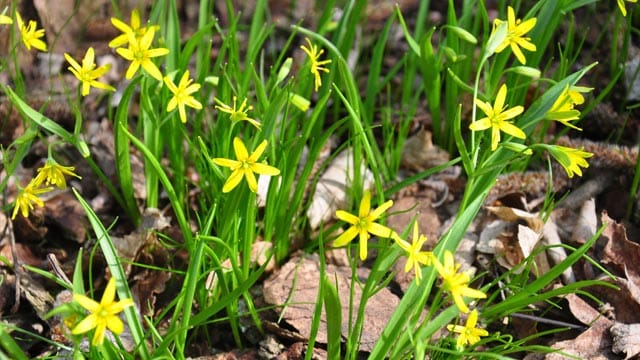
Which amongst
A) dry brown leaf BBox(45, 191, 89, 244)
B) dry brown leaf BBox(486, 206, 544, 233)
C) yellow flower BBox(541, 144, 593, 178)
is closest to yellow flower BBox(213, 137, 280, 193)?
yellow flower BBox(541, 144, 593, 178)

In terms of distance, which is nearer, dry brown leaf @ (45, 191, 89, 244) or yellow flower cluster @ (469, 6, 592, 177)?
yellow flower cluster @ (469, 6, 592, 177)

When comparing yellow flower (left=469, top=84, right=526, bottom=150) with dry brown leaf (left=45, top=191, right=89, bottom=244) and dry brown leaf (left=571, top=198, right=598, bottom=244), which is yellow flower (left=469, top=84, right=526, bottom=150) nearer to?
dry brown leaf (left=571, top=198, right=598, bottom=244)

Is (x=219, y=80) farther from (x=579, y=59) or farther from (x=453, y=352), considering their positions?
(x=579, y=59)

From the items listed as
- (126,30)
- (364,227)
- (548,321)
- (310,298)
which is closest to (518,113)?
(364,227)

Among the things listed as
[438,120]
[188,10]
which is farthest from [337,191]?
[188,10]

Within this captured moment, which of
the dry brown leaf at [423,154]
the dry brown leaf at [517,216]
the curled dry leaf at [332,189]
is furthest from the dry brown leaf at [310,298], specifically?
the dry brown leaf at [423,154]

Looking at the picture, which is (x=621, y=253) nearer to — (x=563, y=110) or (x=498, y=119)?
(x=563, y=110)
